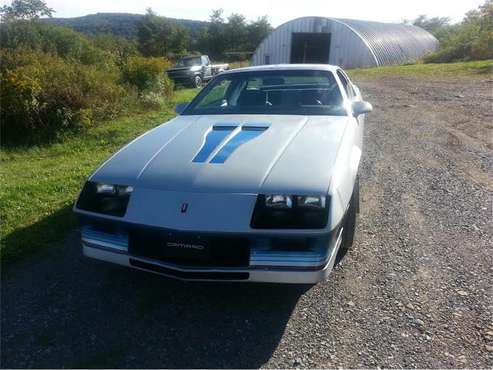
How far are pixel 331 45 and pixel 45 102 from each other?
21.2m

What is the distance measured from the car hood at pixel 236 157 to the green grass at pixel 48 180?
1337mm

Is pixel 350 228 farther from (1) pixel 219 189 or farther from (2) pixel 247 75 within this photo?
(2) pixel 247 75

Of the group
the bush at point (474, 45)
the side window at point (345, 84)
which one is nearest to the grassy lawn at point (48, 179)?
the side window at point (345, 84)

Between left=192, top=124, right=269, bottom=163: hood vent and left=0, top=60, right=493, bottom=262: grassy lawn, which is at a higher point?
left=192, top=124, right=269, bottom=163: hood vent

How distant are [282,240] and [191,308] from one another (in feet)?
2.71

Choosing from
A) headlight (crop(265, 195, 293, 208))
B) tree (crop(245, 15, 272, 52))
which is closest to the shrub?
headlight (crop(265, 195, 293, 208))

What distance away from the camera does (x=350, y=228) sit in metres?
3.00

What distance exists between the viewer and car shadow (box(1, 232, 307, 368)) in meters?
A: 2.14

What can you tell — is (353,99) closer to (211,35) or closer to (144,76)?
(144,76)

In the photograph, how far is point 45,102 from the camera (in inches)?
322

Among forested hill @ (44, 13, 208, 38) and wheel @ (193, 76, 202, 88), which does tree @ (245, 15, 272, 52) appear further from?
wheel @ (193, 76, 202, 88)

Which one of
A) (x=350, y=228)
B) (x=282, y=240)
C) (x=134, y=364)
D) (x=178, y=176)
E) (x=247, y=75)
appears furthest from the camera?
(x=247, y=75)

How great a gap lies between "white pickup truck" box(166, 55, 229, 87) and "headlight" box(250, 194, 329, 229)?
1619cm

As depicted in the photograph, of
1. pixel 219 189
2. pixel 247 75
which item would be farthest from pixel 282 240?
pixel 247 75
